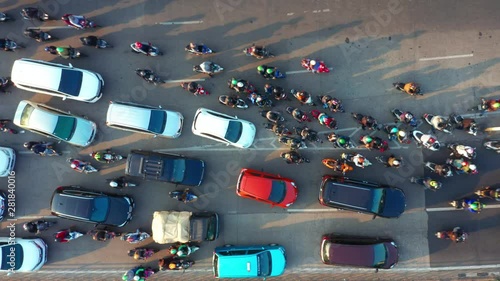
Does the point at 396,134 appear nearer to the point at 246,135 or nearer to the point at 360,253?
the point at 360,253

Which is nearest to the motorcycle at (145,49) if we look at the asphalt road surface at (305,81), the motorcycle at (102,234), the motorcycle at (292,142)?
the asphalt road surface at (305,81)

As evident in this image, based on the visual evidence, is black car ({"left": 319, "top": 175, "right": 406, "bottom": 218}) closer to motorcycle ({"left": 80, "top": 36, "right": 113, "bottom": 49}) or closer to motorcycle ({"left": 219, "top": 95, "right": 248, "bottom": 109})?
motorcycle ({"left": 219, "top": 95, "right": 248, "bottom": 109})

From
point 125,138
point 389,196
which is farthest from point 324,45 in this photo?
point 125,138

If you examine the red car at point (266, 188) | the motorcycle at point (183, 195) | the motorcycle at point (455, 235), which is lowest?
the motorcycle at point (455, 235)

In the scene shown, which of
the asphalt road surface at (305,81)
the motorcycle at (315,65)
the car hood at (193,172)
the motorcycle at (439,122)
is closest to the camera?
the motorcycle at (439,122)

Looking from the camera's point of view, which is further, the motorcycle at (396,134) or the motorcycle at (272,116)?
the motorcycle at (272,116)

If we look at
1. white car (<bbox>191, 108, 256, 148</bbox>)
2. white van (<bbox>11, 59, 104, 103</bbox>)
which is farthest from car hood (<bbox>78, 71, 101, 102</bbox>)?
white car (<bbox>191, 108, 256, 148</bbox>)

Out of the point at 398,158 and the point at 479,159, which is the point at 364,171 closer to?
the point at 398,158

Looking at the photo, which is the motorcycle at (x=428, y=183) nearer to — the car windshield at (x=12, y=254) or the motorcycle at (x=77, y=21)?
the motorcycle at (x=77, y=21)
